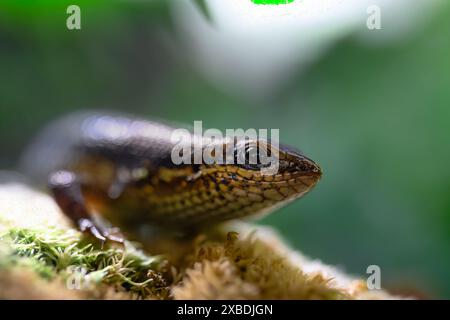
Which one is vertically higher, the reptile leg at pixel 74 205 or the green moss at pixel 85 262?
the reptile leg at pixel 74 205

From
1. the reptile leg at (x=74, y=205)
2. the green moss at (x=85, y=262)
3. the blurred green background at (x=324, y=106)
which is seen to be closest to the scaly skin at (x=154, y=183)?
the reptile leg at (x=74, y=205)

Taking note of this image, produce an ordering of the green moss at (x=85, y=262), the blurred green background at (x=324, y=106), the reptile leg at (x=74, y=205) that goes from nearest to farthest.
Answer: the green moss at (x=85, y=262) < the reptile leg at (x=74, y=205) < the blurred green background at (x=324, y=106)

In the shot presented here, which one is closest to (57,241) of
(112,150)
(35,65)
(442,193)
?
(112,150)

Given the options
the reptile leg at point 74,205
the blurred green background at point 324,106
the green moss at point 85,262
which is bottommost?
the green moss at point 85,262

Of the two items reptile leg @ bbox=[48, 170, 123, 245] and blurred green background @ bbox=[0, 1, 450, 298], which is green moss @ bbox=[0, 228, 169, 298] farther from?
blurred green background @ bbox=[0, 1, 450, 298]

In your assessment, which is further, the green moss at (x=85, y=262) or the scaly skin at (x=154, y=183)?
the scaly skin at (x=154, y=183)

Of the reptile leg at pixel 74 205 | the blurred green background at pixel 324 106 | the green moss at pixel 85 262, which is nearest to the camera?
the green moss at pixel 85 262

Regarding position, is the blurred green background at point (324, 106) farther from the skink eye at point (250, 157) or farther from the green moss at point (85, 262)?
the green moss at point (85, 262)

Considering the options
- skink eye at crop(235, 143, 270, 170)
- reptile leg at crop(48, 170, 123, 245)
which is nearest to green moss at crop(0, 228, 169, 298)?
reptile leg at crop(48, 170, 123, 245)
